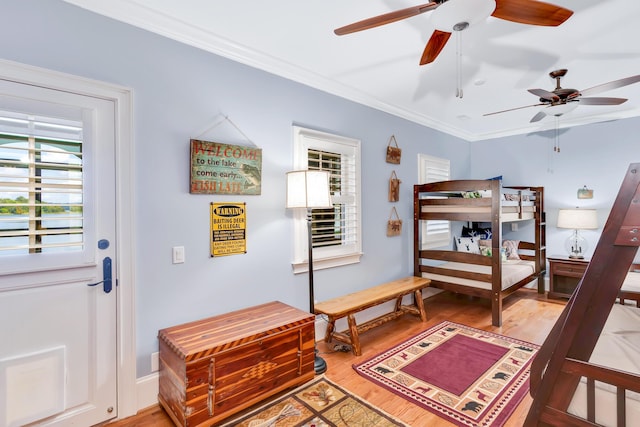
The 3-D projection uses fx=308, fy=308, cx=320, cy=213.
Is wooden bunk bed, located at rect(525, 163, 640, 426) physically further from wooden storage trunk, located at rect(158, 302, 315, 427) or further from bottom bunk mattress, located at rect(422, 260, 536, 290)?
bottom bunk mattress, located at rect(422, 260, 536, 290)

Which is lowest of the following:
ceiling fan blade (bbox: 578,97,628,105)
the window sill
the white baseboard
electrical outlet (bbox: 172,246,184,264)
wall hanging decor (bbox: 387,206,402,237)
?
the white baseboard

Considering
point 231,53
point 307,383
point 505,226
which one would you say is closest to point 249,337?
point 307,383

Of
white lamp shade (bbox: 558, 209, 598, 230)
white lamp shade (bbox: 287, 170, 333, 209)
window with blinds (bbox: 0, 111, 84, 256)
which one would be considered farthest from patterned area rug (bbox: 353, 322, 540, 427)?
window with blinds (bbox: 0, 111, 84, 256)

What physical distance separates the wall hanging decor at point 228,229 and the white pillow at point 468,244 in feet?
11.4

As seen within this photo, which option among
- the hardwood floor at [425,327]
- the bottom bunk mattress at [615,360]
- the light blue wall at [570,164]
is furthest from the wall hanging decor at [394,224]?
the light blue wall at [570,164]

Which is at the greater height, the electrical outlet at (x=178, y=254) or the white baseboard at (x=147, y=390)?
the electrical outlet at (x=178, y=254)

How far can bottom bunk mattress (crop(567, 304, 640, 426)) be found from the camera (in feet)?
3.63

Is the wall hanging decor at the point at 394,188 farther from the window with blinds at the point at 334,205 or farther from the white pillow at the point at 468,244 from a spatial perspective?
the white pillow at the point at 468,244

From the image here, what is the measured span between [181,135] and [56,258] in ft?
3.46

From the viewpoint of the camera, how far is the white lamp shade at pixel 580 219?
4.04m

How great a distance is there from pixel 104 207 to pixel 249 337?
3.97 ft

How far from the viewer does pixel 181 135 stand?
218cm

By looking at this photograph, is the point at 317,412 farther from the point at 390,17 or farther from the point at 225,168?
the point at 390,17

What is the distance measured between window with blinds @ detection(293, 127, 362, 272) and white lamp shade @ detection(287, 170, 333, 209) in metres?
0.38
